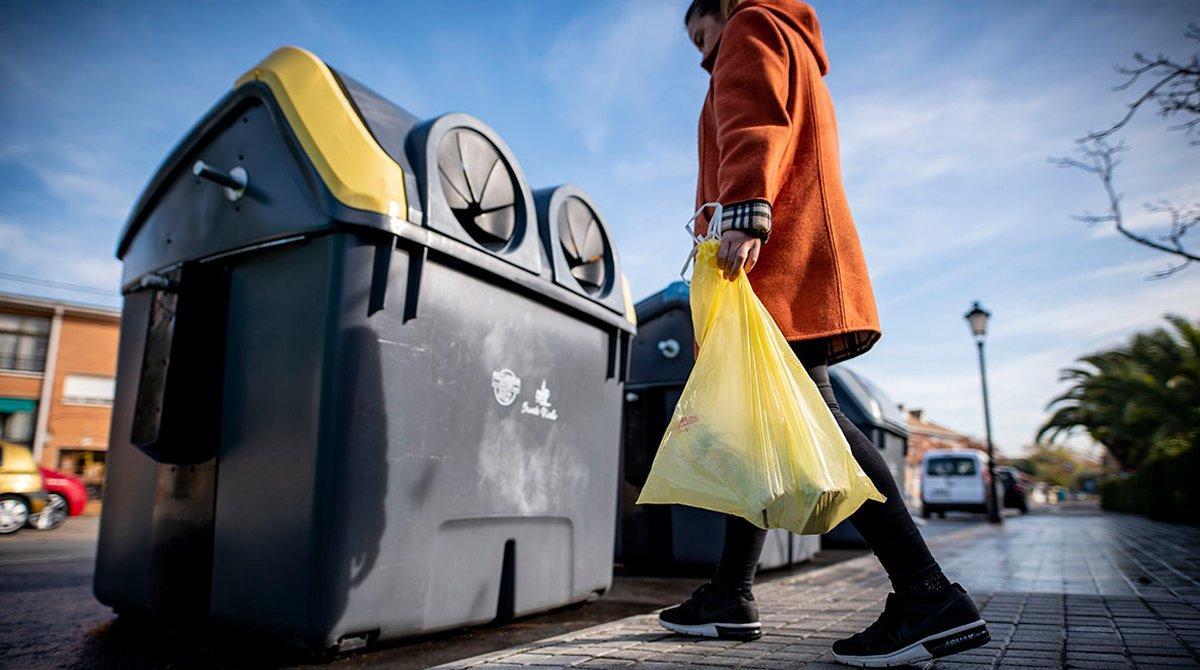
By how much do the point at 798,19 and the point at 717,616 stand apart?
1.88m

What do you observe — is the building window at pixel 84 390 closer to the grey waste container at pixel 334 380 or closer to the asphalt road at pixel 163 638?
the asphalt road at pixel 163 638

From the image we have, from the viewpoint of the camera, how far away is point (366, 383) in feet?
6.36

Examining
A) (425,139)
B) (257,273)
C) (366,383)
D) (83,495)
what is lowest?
(83,495)

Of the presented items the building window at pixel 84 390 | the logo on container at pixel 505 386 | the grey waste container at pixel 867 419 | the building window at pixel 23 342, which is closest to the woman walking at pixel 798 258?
the logo on container at pixel 505 386

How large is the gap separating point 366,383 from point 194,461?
66 cm

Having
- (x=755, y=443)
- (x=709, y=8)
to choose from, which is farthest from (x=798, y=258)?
(x=709, y=8)

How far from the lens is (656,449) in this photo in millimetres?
4402

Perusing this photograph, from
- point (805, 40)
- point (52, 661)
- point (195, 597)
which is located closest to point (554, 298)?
point (805, 40)

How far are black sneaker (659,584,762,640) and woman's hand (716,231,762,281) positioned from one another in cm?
99

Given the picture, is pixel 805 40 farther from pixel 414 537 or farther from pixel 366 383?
pixel 414 537

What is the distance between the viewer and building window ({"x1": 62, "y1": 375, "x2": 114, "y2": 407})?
2372cm

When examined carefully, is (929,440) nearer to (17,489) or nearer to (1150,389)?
(1150,389)

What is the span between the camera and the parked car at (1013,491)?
23734 mm

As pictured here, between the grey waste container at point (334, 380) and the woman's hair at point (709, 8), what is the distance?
826 millimetres
